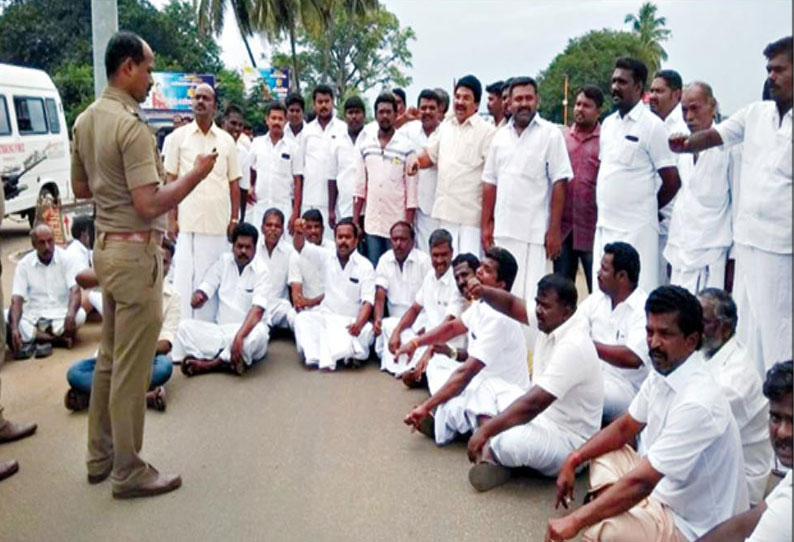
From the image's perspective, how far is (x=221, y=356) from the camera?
5309 mm

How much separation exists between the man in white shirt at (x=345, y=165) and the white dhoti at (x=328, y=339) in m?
1.43

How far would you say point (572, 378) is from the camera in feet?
11.0

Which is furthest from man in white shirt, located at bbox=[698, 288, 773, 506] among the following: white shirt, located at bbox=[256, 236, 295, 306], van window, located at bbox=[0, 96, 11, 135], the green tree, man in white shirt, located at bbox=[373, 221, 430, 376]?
the green tree

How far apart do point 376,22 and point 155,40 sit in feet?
36.4

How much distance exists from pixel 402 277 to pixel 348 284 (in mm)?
457

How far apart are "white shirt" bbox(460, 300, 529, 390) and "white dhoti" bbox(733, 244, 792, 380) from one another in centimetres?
121

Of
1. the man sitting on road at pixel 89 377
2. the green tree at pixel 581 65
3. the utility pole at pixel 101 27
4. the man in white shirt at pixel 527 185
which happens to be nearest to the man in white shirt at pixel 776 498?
the man in white shirt at pixel 527 185

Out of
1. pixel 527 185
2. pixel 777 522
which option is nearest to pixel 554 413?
pixel 777 522

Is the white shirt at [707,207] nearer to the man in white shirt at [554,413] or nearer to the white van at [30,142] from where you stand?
the man in white shirt at [554,413]

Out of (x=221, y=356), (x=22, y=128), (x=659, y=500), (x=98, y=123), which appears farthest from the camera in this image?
(x=22, y=128)

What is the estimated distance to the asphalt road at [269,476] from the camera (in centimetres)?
322

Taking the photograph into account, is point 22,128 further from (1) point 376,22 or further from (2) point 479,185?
(1) point 376,22

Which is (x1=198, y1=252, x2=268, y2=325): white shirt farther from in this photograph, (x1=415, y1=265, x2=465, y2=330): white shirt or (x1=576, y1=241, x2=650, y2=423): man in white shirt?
(x1=576, y1=241, x2=650, y2=423): man in white shirt

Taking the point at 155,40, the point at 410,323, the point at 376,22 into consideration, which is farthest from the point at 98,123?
the point at 376,22
